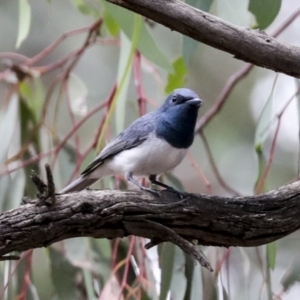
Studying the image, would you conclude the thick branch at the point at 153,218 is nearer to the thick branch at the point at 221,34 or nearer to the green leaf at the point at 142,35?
the thick branch at the point at 221,34

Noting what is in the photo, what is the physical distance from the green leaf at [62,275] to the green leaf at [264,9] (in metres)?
0.80

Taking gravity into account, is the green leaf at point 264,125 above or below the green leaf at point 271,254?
above

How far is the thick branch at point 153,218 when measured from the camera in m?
1.11

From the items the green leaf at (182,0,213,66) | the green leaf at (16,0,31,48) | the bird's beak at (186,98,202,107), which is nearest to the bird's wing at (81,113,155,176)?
A: the bird's beak at (186,98,202,107)

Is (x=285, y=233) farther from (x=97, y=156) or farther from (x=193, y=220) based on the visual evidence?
(x=97, y=156)

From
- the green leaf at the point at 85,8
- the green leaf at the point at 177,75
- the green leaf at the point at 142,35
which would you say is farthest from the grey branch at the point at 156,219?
the green leaf at the point at 85,8

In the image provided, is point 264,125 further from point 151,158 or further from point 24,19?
point 24,19

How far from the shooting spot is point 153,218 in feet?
3.94

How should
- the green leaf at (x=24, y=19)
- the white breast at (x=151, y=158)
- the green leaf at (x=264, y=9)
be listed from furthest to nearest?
1. the green leaf at (x=24, y=19)
2. the white breast at (x=151, y=158)
3. the green leaf at (x=264, y=9)

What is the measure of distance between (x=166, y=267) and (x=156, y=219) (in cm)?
33

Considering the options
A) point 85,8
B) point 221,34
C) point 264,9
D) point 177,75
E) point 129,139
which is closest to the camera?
point 221,34

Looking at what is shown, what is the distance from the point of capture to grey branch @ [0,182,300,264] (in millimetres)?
1105

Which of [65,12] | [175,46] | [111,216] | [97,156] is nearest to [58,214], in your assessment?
[111,216]

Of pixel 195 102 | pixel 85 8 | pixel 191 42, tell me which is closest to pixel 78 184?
pixel 195 102
